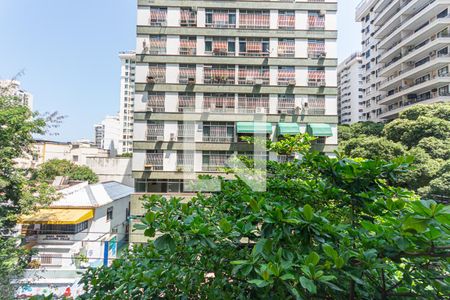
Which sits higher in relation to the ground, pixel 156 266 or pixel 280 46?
pixel 280 46

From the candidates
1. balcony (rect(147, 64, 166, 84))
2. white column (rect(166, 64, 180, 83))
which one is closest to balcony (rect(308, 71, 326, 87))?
white column (rect(166, 64, 180, 83))

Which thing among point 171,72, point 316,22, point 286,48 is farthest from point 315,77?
point 171,72

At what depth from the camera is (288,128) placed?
20.2 feet

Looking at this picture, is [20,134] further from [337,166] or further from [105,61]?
[337,166]

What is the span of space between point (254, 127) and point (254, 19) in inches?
129

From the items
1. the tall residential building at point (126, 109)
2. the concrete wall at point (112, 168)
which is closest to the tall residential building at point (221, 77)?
the concrete wall at point (112, 168)

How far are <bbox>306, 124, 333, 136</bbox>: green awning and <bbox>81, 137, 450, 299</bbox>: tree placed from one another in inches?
230

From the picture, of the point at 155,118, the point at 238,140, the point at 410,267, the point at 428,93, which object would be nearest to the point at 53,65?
the point at 410,267

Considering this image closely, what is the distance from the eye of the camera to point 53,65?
7.97 feet

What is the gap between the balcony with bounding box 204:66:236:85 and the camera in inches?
262

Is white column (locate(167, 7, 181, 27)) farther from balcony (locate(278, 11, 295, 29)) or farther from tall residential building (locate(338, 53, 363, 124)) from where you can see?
tall residential building (locate(338, 53, 363, 124))

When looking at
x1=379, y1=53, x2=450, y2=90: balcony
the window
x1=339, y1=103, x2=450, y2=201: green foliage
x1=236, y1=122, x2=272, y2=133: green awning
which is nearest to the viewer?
the window

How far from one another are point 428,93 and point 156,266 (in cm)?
1382

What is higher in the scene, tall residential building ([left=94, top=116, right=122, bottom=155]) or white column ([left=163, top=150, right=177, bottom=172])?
tall residential building ([left=94, top=116, right=122, bottom=155])
